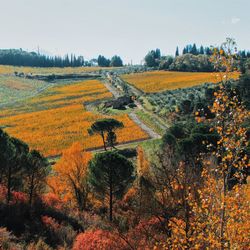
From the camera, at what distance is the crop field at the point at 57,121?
72812mm

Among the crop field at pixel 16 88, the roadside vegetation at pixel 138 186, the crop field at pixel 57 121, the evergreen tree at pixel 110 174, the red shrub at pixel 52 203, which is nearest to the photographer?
the roadside vegetation at pixel 138 186

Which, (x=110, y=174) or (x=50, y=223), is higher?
(x=110, y=174)

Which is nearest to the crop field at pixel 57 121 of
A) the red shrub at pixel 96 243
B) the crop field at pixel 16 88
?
the crop field at pixel 16 88

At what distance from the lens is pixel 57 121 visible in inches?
3551

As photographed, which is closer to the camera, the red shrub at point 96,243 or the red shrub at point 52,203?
the red shrub at point 96,243

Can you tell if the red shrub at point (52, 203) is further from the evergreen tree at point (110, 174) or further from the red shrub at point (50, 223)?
the evergreen tree at point (110, 174)

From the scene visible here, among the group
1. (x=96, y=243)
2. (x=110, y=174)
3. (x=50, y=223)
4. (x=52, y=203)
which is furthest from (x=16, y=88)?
(x=96, y=243)

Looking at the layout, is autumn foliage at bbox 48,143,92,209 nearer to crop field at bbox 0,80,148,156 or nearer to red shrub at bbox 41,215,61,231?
red shrub at bbox 41,215,61,231

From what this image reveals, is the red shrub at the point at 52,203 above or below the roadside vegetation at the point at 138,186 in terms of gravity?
below

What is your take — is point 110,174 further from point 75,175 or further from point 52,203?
point 75,175

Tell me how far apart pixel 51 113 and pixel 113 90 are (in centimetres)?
3782

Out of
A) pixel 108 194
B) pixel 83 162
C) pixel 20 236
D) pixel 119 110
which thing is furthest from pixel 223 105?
pixel 119 110

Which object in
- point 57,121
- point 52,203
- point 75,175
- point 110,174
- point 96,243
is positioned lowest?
point 52,203

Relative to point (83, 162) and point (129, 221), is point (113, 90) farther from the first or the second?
point (129, 221)
